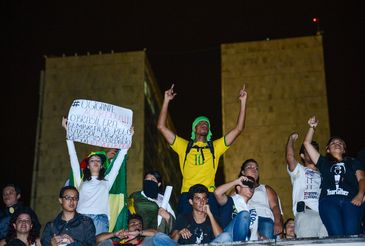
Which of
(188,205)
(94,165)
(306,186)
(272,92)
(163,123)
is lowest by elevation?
(188,205)

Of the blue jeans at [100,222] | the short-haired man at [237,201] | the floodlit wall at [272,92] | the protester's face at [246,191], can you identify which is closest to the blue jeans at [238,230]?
the short-haired man at [237,201]

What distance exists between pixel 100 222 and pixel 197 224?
133 cm

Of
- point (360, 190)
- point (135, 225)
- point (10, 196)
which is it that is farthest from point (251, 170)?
point (10, 196)

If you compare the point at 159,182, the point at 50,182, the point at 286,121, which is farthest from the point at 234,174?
the point at 159,182

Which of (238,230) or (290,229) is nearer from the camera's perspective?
(238,230)

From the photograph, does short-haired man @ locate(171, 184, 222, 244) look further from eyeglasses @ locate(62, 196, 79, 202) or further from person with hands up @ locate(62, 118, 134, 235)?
eyeglasses @ locate(62, 196, 79, 202)

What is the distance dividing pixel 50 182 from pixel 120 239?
21.9m

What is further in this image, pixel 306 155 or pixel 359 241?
pixel 306 155

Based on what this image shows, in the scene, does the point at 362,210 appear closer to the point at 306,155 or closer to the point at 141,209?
the point at 306,155

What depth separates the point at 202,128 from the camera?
870cm

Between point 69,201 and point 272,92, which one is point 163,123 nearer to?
point 69,201

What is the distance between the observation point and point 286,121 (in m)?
26.8

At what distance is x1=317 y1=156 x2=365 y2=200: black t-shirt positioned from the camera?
7328 millimetres

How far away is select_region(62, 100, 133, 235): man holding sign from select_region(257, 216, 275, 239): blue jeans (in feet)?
6.41
